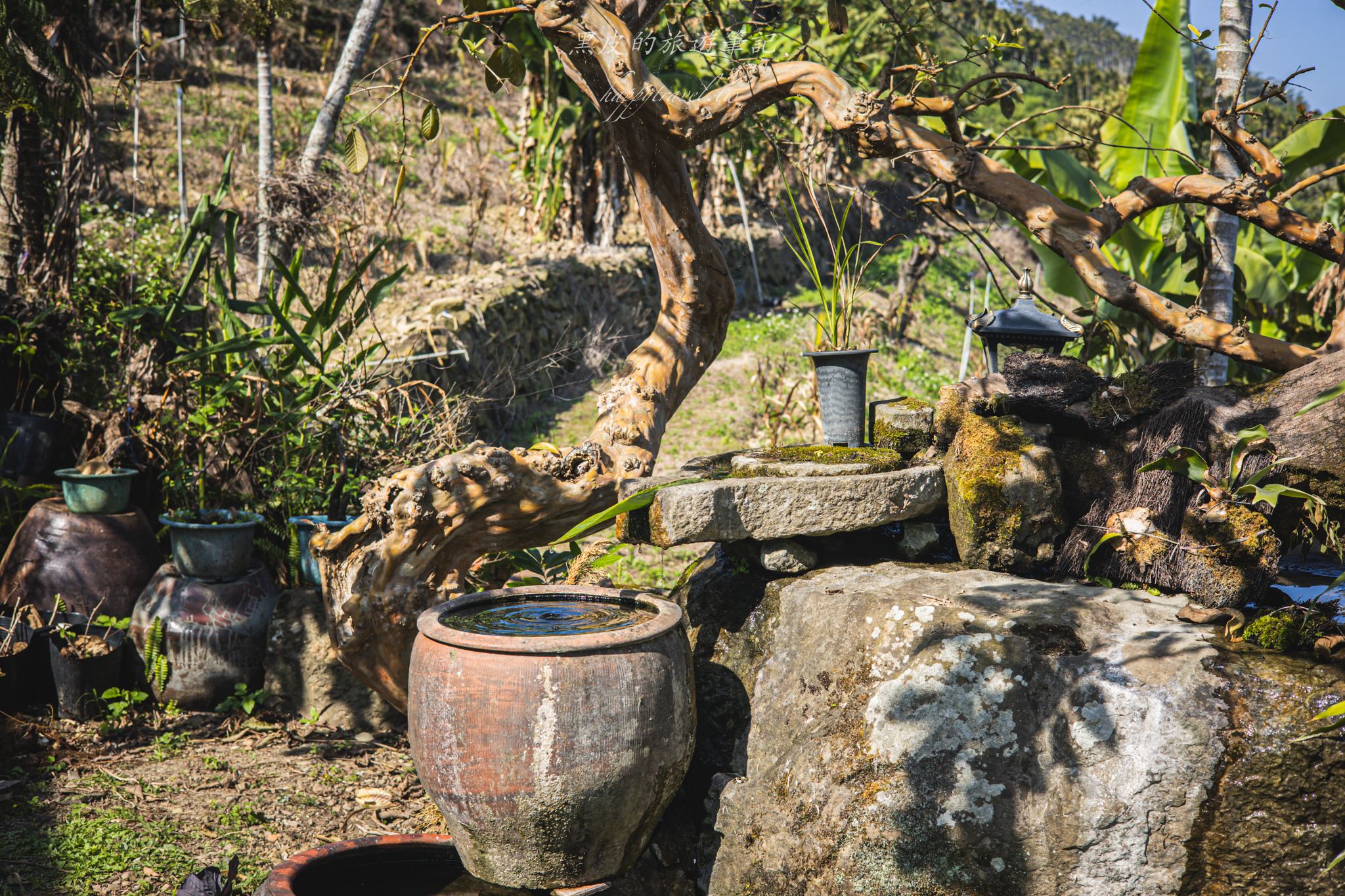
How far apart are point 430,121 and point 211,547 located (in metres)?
2.34

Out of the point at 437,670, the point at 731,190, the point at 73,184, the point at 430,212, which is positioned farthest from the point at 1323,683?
the point at 731,190

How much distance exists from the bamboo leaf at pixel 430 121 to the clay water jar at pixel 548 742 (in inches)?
66.1

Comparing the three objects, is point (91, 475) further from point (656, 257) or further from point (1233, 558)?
point (1233, 558)

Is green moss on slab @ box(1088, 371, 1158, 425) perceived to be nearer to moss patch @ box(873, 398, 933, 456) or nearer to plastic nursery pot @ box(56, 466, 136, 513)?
moss patch @ box(873, 398, 933, 456)

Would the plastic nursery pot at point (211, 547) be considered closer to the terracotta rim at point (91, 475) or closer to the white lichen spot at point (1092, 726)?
the terracotta rim at point (91, 475)

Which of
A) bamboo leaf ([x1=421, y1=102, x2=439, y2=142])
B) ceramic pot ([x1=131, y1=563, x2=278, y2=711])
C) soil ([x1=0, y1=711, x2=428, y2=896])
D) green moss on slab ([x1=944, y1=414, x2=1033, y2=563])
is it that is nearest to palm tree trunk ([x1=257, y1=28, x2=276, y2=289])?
ceramic pot ([x1=131, y1=563, x2=278, y2=711])

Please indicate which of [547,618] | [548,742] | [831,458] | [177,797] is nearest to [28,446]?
[177,797]

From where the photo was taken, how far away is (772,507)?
344 cm

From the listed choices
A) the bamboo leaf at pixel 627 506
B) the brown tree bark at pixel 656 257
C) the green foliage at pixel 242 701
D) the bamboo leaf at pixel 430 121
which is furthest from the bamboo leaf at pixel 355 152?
the green foliage at pixel 242 701

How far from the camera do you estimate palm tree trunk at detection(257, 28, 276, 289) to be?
629 centimetres

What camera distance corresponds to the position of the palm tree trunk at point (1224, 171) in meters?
3.86

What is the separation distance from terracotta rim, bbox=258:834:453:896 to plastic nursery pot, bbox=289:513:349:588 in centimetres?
185

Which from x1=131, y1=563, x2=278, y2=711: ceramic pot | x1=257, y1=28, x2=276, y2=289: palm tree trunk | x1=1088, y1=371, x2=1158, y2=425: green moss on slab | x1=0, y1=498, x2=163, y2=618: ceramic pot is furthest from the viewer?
x1=257, y1=28, x2=276, y2=289: palm tree trunk

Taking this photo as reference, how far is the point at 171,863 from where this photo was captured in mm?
3332
